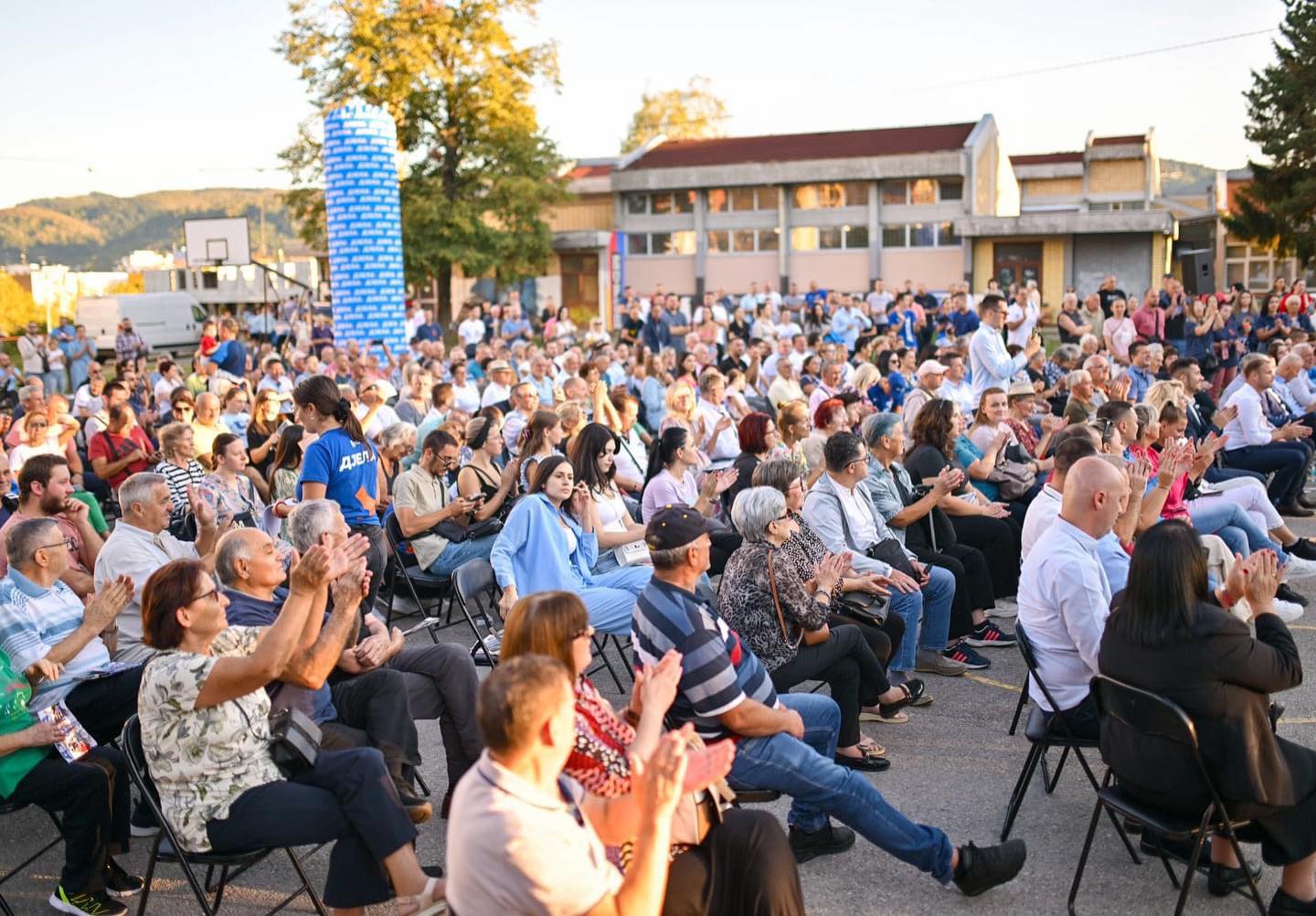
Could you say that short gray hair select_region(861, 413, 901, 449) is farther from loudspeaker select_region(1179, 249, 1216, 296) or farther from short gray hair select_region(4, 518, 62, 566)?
loudspeaker select_region(1179, 249, 1216, 296)

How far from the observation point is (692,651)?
359 centimetres

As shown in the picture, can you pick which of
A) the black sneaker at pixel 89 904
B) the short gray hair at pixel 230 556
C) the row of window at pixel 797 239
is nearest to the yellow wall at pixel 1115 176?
the row of window at pixel 797 239

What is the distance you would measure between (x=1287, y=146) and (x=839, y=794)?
33875 mm

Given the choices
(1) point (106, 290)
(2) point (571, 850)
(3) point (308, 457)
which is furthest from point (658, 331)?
(1) point (106, 290)

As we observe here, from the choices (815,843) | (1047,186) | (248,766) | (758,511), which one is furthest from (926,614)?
(1047,186)

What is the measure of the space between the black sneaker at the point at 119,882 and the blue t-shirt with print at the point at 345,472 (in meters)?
2.34

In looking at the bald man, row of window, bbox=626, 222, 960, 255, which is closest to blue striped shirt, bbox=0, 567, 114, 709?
the bald man

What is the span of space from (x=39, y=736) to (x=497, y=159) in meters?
33.7

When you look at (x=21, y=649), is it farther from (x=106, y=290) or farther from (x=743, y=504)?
(x=106, y=290)

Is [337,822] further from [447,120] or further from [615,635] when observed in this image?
[447,120]

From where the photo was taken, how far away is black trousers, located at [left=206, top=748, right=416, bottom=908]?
3.38 metres

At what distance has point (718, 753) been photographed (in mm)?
2732

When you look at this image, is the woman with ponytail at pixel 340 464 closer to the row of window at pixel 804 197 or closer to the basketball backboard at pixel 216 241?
the basketball backboard at pixel 216 241

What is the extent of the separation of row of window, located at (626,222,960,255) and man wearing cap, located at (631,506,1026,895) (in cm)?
3655
